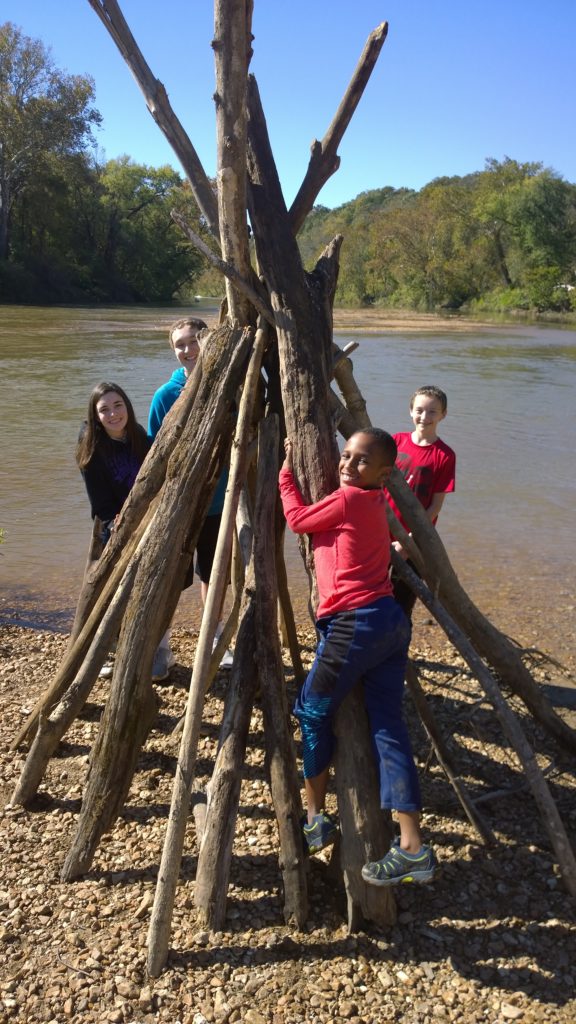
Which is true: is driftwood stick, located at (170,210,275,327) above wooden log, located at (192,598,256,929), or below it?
above

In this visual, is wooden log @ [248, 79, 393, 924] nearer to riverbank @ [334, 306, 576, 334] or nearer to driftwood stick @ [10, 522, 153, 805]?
driftwood stick @ [10, 522, 153, 805]

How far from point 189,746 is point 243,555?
942mm

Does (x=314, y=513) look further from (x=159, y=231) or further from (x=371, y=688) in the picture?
(x=159, y=231)

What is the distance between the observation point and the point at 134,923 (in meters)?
2.91

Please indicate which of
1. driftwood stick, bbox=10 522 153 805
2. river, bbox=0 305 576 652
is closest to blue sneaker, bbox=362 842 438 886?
driftwood stick, bbox=10 522 153 805

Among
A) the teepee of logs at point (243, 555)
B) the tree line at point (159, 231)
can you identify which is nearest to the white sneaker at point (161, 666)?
the teepee of logs at point (243, 555)

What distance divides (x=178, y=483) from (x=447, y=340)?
31.1 metres

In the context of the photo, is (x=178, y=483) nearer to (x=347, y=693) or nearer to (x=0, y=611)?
(x=347, y=693)

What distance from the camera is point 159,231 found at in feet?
204

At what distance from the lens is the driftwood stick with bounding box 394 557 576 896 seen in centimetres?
298

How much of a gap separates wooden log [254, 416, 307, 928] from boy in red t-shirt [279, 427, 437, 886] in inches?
4.0

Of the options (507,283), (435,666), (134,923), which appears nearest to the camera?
(134,923)

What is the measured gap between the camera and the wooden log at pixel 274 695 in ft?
9.49

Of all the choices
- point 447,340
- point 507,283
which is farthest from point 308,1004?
point 507,283
